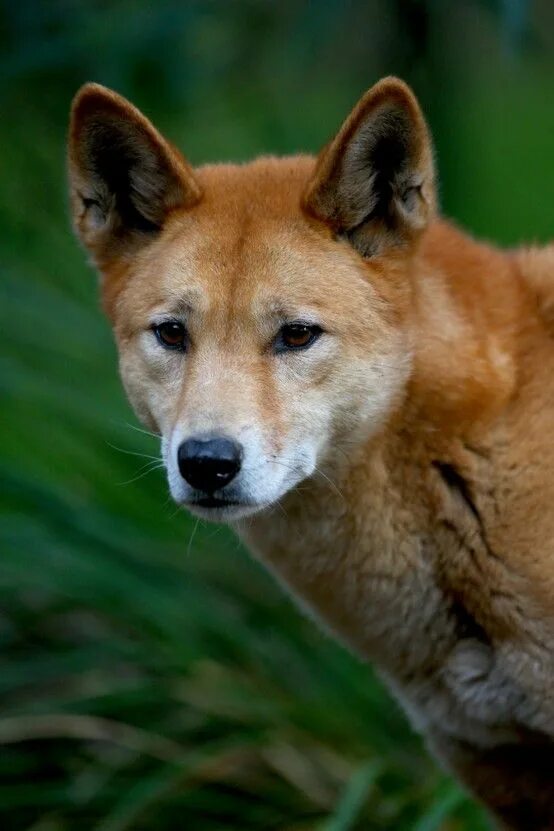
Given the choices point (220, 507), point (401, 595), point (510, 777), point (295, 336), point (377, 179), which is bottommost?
point (510, 777)

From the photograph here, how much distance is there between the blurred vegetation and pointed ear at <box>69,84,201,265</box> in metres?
0.88

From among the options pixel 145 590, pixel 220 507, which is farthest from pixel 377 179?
pixel 145 590

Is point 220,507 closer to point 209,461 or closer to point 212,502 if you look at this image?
point 212,502

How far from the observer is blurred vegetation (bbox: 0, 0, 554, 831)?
4324mm

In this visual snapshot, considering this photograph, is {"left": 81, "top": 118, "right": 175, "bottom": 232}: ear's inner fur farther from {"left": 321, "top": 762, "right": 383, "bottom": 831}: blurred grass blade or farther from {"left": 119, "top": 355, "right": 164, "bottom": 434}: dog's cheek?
{"left": 321, "top": 762, "right": 383, "bottom": 831}: blurred grass blade

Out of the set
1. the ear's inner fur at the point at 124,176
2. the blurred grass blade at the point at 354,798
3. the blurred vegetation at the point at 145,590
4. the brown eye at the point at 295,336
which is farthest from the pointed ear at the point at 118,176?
the blurred grass blade at the point at 354,798

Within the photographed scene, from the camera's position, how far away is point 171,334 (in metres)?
3.12

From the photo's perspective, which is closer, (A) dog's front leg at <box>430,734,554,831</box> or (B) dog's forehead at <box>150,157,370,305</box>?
(B) dog's forehead at <box>150,157,370,305</box>

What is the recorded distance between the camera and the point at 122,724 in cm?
447

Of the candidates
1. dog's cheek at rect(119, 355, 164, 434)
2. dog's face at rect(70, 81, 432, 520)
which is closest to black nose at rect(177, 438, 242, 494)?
dog's face at rect(70, 81, 432, 520)

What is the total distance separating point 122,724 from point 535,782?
1.59 m

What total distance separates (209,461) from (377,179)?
2.76 feet

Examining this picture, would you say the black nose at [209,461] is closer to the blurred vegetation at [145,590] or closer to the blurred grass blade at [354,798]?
the blurred vegetation at [145,590]

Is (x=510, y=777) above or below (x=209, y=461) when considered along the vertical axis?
below
